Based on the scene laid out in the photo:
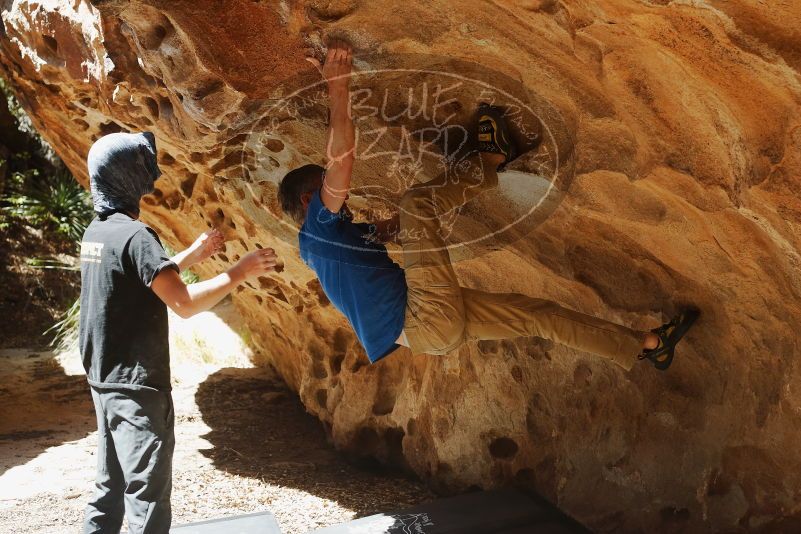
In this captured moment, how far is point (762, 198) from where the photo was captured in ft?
7.70

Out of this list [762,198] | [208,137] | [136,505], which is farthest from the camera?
[208,137]

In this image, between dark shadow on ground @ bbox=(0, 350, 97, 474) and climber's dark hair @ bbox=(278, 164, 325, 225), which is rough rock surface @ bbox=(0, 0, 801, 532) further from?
dark shadow on ground @ bbox=(0, 350, 97, 474)

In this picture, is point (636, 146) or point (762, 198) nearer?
point (762, 198)

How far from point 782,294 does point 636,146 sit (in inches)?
26.5

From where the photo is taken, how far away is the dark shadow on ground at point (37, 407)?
5.37m

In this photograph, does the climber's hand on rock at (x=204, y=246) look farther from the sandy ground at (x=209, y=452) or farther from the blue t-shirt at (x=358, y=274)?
the sandy ground at (x=209, y=452)

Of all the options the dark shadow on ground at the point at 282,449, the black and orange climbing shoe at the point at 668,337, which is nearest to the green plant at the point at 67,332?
the dark shadow on ground at the point at 282,449

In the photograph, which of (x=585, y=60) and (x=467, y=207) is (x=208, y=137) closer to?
(x=467, y=207)

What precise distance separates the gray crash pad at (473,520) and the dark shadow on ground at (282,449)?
409 mm

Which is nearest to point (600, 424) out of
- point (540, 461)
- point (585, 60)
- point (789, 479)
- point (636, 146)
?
point (540, 461)

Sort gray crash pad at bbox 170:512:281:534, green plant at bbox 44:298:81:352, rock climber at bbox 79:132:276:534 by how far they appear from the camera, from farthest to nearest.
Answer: green plant at bbox 44:298:81:352, gray crash pad at bbox 170:512:281:534, rock climber at bbox 79:132:276:534

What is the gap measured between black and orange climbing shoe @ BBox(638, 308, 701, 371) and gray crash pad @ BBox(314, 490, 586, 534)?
3.63ft

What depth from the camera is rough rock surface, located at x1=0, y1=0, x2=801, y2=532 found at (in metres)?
2.33

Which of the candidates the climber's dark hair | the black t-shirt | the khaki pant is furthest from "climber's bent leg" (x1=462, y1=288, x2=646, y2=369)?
the black t-shirt
